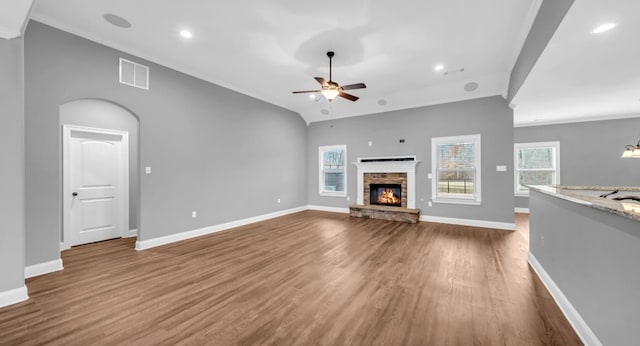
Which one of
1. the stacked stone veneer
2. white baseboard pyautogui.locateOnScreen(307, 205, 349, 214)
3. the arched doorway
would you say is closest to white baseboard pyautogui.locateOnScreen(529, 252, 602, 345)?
the stacked stone veneer

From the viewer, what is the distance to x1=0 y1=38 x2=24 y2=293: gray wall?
7.43 ft

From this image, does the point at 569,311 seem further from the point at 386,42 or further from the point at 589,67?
the point at 386,42

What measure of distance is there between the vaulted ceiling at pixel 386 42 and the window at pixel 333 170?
268cm

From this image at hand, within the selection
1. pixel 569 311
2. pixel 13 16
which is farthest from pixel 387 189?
pixel 13 16

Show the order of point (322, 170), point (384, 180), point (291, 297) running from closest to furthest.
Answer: point (291, 297)
point (384, 180)
point (322, 170)

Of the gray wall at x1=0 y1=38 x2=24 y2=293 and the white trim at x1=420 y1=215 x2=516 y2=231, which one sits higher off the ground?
the gray wall at x1=0 y1=38 x2=24 y2=293

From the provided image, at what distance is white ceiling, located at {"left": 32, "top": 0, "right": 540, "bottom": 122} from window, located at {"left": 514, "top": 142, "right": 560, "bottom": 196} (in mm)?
3138

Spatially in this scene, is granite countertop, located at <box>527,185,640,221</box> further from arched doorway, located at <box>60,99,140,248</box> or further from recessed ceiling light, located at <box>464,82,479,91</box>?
arched doorway, located at <box>60,99,140,248</box>

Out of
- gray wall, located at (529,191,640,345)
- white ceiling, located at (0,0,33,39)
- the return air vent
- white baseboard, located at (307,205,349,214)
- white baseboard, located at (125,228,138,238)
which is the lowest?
white baseboard, located at (125,228,138,238)

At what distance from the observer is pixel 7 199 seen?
2.28 metres

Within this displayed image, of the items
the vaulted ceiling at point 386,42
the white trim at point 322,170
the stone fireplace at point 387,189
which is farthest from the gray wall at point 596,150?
the white trim at point 322,170

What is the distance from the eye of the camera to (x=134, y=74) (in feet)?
12.5

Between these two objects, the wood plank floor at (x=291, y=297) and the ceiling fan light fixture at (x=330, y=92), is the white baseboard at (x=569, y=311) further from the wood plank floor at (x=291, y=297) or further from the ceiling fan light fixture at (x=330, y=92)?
the ceiling fan light fixture at (x=330, y=92)

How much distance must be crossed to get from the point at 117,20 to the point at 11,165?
210 cm
